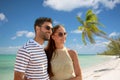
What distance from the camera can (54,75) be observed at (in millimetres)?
1993

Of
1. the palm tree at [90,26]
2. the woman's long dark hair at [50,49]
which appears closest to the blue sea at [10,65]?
the palm tree at [90,26]

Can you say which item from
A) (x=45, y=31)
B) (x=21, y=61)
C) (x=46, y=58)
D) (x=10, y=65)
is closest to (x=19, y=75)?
(x=21, y=61)

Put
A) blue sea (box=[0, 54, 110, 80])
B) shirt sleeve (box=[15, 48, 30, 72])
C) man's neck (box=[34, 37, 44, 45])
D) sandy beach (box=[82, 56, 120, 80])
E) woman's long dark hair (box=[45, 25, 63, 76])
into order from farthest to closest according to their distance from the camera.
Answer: blue sea (box=[0, 54, 110, 80]) → sandy beach (box=[82, 56, 120, 80]) → woman's long dark hair (box=[45, 25, 63, 76]) → man's neck (box=[34, 37, 44, 45]) → shirt sleeve (box=[15, 48, 30, 72])

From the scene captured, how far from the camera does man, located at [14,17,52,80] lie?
1.66 metres

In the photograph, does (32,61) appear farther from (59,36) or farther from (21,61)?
(59,36)

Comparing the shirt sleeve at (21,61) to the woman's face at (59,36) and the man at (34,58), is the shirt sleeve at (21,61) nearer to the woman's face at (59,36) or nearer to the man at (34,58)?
the man at (34,58)

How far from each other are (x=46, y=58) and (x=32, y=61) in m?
0.12

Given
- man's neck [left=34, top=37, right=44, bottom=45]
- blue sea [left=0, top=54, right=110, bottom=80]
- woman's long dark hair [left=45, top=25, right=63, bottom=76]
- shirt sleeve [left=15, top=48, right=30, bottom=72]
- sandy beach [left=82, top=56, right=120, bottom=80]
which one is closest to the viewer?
shirt sleeve [left=15, top=48, right=30, bottom=72]

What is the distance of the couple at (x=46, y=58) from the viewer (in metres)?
1.66

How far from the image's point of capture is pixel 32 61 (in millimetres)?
1688

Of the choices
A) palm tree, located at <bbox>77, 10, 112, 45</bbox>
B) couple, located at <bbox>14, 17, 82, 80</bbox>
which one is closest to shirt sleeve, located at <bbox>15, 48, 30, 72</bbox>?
couple, located at <bbox>14, 17, 82, 80</bbox>

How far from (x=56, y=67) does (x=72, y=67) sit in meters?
→ 0.11

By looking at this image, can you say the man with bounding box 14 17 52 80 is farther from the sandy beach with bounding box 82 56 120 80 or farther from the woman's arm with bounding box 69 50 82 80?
the sandy beach with bounding box 82 56 120 80

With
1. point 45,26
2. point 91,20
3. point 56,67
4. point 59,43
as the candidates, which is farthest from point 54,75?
point 91,20
